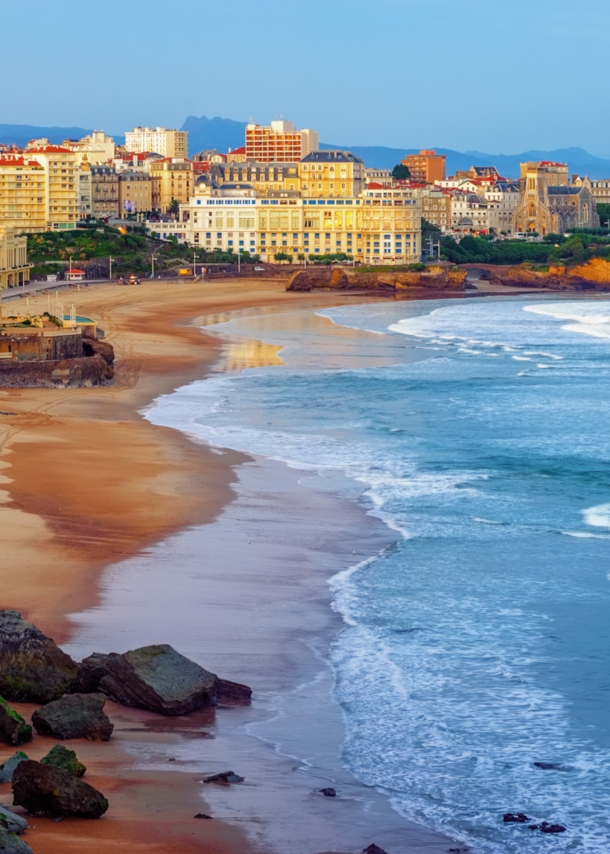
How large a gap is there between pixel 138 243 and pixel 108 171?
22.8 m

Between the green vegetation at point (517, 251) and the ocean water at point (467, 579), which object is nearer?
the ocean water at point (467, 579)

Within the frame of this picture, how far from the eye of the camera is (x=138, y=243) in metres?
96.2

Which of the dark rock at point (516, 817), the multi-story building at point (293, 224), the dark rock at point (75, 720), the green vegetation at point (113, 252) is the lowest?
the dark rock at point (516, 817)

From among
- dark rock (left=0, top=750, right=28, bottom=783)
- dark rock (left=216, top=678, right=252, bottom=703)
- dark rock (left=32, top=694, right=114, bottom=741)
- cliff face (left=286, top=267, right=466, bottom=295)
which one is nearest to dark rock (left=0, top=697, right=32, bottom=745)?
dark rock (left=32, top=694, right=114, bottom=741)

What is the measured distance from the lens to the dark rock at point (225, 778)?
1062cm

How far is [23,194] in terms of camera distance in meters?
100

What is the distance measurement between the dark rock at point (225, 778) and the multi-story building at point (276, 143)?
131835 mm

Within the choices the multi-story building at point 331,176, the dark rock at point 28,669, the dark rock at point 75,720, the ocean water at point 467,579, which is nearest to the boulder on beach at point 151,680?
the dark rock at point 28,669

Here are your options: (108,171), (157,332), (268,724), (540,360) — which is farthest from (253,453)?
(108,171)

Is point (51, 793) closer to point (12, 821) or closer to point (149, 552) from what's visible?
point (12, 821)

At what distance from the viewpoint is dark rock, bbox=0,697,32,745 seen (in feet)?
35.3

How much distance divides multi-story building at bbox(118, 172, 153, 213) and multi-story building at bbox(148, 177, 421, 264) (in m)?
13.0

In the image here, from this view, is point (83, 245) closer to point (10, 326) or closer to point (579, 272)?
point (579, 272)

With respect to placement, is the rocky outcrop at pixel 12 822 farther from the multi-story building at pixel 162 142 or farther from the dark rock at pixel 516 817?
the multi-story building at pixel 162 142
